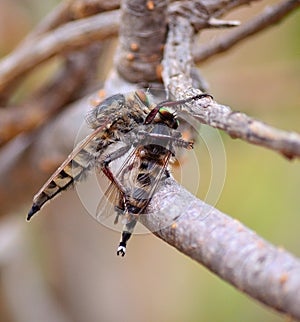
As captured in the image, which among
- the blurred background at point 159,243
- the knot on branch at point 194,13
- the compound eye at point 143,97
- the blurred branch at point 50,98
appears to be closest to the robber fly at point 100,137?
the compound eye at point 143,97

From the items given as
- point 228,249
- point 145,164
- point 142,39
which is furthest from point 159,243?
point 228,249

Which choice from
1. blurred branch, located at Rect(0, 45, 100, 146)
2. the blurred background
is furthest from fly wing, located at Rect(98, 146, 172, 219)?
the blurred background

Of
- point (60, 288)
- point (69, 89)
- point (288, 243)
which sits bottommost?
Result: point (60, 288)

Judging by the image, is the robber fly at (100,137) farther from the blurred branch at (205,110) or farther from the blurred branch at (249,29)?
the blurred branch at (249,29)

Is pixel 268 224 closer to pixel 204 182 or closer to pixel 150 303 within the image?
pixel 150 303

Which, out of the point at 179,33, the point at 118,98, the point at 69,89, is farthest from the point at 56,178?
the point at 69,89

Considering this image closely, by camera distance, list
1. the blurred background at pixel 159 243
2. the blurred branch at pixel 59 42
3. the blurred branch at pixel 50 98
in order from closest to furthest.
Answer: the blurred branch at pixel 59 42 → the blurred branch at pixel 50 98 → the blurred background at pixel 159 243

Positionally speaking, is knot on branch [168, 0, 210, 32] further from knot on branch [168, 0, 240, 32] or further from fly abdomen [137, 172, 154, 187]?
fly abdomen [137, 172, 154, 187]
